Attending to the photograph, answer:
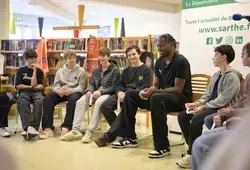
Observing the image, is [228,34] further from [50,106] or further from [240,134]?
[240,134]

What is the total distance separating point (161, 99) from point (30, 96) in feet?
6.01

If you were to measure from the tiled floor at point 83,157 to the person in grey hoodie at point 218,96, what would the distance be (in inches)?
12.4

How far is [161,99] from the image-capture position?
3.03 metres

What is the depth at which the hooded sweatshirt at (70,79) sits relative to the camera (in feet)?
13.5

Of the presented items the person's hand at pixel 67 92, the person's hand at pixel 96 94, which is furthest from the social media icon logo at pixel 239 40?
the person's hand at pixel 67 92

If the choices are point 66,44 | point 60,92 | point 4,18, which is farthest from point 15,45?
point 60,92

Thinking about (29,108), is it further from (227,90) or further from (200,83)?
(227,90)

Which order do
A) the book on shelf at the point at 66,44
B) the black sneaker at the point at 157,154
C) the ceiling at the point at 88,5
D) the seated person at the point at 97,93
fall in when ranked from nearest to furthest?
the black sneaker at the point at 157,154, the seated person at the point at 97,93, the book on shelf at the point at 66,44, the ceiling at the point at 88,5

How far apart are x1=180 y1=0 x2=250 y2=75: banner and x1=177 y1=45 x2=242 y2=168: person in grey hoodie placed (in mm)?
618

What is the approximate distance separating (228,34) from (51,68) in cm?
315

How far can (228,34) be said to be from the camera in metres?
3.55

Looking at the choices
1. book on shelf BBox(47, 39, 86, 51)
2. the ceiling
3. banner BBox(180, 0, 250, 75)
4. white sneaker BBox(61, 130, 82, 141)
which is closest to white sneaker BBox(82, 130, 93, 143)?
white sneaker BBox(61, 130, 82, 141)

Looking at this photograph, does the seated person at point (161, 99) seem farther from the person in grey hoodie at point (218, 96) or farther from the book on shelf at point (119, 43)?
the book on shelf at point (119, 43)

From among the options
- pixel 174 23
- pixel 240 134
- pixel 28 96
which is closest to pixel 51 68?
pixel 28 96
